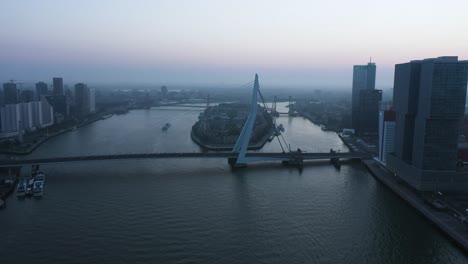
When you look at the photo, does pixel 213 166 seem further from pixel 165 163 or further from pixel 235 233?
pixel 235 233

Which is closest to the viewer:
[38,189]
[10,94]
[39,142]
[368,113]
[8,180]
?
[38,189]

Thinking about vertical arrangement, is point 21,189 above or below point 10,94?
below

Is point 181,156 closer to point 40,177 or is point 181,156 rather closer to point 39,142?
point 40,177

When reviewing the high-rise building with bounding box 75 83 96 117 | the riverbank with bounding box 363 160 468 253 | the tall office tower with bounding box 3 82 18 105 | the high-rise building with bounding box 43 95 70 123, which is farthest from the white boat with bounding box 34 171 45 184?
the high-rise building with bounding box 75 83 96 117

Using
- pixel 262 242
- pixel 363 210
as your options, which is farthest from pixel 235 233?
pixel 363 210

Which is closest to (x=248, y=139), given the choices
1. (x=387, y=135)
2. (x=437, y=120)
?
(x=387, y=135)

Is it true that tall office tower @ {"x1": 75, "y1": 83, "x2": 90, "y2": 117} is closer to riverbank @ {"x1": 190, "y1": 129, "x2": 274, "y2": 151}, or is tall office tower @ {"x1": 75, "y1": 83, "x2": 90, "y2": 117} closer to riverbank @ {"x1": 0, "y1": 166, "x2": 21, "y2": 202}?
riverbank @ {"x1": 190, "y1": 129, "x2": 274, "y2": 151}

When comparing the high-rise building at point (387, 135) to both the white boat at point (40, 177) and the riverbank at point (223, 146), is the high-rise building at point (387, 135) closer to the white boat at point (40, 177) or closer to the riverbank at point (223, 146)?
the riverbank at point (223, 146)
